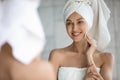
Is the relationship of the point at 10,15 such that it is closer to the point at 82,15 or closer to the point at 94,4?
the point at 82,15

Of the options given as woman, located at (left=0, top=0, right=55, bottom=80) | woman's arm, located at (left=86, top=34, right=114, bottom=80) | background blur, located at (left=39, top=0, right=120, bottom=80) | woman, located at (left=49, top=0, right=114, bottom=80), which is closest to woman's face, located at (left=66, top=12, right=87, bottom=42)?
woman, located at (left=49, top=0, right=114, bottom=80)

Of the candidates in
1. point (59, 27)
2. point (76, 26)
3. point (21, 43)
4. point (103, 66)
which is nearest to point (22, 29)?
point (21, 43)

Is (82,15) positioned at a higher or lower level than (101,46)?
higher

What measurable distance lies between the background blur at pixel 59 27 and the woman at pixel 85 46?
141 cm

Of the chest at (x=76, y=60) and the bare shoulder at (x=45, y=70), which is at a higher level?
the bare shoulder at (x=45, y=70)

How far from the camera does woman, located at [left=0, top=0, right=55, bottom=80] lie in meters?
0.34

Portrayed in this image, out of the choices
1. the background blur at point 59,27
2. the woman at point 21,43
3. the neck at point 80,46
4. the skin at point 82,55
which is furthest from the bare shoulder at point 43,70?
the background blur at point 59,27

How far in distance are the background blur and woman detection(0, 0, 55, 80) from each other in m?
2.61

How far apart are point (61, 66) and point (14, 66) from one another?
3.79 ft

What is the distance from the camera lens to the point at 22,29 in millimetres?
346

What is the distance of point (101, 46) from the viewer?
1.56 metres

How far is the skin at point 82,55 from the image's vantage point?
4.43 ft

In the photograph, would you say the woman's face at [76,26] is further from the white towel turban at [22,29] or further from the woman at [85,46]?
the white towel turban at [22,29]

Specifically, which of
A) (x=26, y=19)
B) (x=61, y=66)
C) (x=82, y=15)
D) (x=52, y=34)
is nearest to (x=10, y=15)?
(x=26, y=19)
